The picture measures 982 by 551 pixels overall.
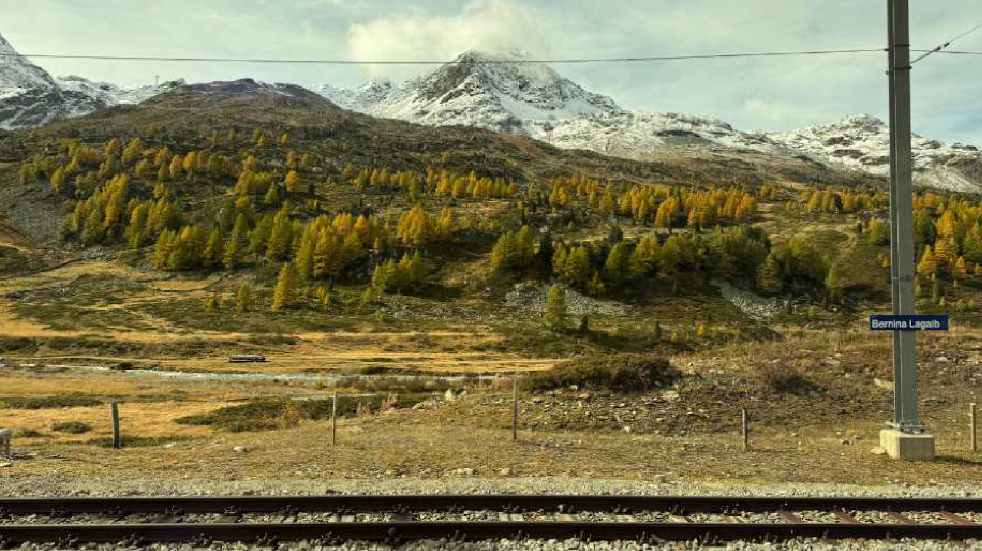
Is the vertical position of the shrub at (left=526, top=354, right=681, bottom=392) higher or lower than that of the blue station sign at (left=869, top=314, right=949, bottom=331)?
lower

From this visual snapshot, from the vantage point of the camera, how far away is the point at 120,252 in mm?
139625

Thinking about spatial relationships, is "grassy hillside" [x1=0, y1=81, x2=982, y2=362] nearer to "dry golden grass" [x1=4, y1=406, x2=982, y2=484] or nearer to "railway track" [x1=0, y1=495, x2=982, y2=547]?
"dry golden grass" [x1=4, y1=406, x2=982, y2=484]

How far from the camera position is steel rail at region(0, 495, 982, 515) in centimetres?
1045

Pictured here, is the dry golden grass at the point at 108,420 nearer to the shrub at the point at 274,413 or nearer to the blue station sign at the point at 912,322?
the shrub at the point at 274,413

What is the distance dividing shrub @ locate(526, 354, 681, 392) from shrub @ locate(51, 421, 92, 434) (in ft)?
67.7

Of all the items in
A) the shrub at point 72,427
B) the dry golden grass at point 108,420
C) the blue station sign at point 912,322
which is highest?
the blue station sign at point 912,322

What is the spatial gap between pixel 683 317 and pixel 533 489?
8872cm

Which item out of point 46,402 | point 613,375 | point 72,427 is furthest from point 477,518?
point 46,402

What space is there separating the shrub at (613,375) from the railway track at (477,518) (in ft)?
36.1

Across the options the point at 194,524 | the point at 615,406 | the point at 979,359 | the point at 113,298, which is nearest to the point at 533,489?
the point at 194,524

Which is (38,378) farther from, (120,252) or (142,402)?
(120,252)

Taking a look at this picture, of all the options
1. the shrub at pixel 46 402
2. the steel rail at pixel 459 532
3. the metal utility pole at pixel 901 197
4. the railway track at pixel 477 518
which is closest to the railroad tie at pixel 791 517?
the railway track at pixel 477 518

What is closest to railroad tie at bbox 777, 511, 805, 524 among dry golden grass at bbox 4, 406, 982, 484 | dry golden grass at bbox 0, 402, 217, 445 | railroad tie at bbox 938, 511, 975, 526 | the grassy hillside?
dry golden grass at bbox 4, 406, 982, 484

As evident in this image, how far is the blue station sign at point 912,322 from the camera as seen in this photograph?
1554cm
